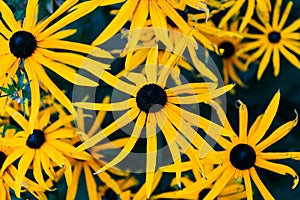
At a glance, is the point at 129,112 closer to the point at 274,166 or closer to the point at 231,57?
the point at 274,166

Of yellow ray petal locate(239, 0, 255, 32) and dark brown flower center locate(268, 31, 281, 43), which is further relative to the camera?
dark brown flower center locate(268, 31, 281, 43)

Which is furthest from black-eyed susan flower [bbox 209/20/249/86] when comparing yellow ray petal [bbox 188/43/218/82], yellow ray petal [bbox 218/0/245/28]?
yellow ray petal [bbox 188/43/218/82]

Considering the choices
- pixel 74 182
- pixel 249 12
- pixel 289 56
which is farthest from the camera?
pixel 289 56

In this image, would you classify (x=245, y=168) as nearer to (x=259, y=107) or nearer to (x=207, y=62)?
(x=207, y=62)

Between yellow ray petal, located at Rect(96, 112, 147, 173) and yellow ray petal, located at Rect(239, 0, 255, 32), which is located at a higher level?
yellow ray petal, located at Rect(239, 0, 255, 32)

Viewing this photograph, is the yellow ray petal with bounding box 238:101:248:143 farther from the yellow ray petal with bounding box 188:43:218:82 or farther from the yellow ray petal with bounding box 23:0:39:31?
the yellow ray petal with bounding box 23:0:39:31

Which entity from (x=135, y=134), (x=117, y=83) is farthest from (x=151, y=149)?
(x=117, y=83)

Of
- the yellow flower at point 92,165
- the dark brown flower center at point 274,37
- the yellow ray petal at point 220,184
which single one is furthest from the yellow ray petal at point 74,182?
the dark brown flower center at point 274,37

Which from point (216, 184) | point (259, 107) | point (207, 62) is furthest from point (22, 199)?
point (259, 107)
